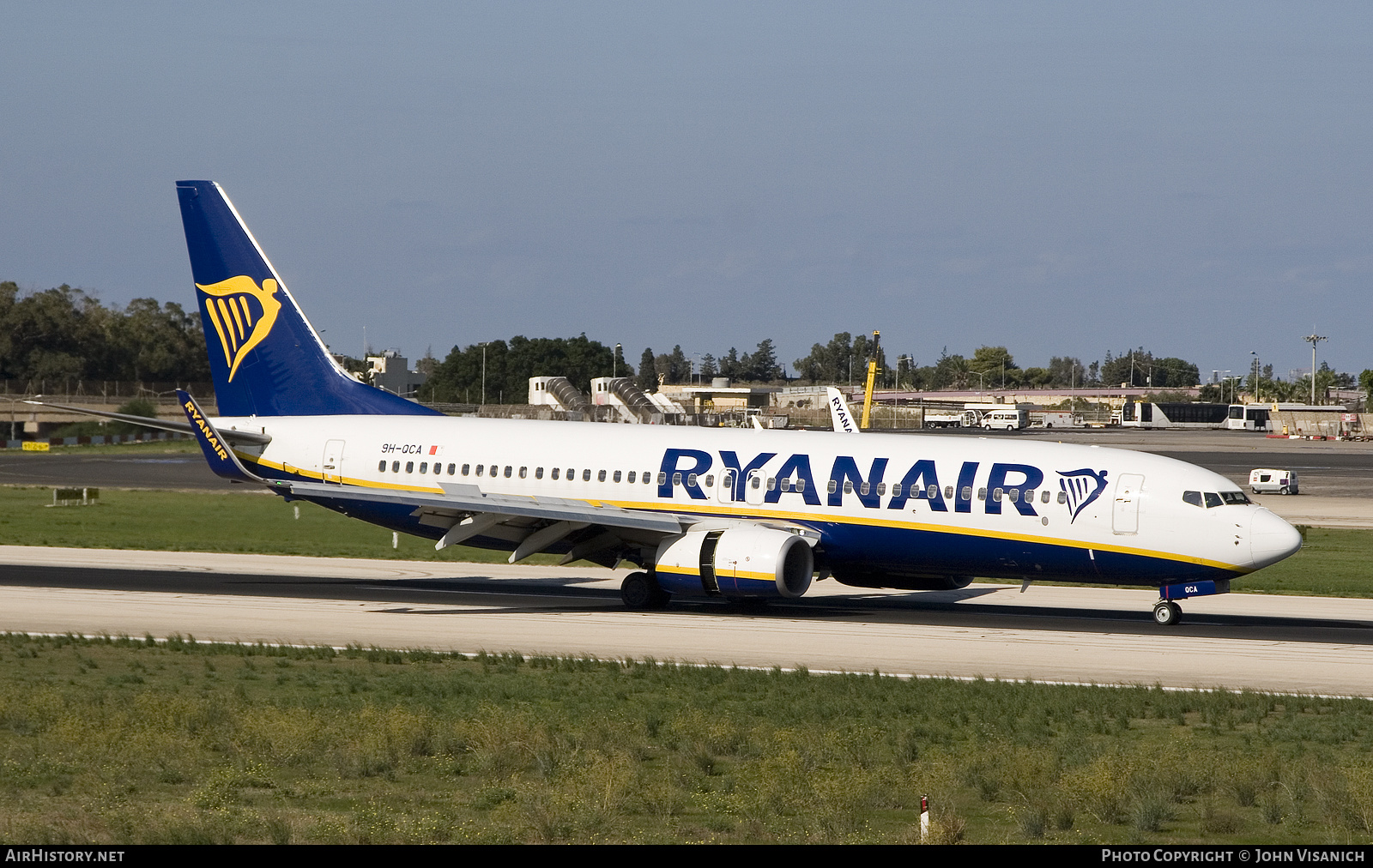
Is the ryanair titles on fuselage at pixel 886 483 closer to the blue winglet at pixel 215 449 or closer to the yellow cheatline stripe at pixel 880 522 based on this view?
the yellow cheatline stripe at pixel 880 522

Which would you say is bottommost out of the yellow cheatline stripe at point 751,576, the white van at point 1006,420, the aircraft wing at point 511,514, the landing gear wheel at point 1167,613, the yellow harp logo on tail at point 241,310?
the landing gear wheel at point 1167,613

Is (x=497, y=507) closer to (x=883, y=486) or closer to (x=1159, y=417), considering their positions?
(x=883, y=486)

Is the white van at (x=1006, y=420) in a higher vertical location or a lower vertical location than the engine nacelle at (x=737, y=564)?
higher

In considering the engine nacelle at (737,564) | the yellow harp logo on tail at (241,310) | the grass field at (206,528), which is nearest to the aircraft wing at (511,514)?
the engine nacelle at (737,564)

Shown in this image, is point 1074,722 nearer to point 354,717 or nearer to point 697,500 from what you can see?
point 354,717

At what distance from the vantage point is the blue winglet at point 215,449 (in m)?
37.9

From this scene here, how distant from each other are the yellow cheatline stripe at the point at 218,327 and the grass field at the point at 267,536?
902 cm

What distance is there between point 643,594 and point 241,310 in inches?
581

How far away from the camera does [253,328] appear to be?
1670 inches

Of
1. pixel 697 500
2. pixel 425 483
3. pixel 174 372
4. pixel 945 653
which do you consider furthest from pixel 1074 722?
pixel 174 372

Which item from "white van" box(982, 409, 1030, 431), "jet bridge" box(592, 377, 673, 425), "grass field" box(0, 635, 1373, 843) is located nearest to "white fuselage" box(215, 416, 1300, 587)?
"grass field" box(0, 635, 1373, 843)

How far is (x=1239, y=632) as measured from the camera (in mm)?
32438

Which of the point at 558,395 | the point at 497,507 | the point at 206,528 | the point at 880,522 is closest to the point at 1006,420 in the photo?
the point at 558,395

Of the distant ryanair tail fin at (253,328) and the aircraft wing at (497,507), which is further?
the distant ryanair tail fin at (253,328)
